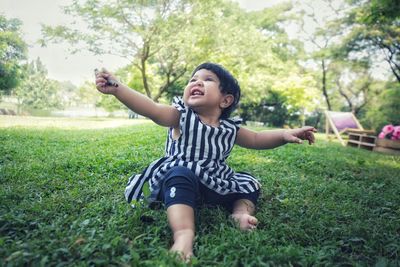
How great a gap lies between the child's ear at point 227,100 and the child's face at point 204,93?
0.09 feet

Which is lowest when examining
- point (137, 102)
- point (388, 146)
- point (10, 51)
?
point (388, 146)

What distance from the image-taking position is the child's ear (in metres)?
2.19

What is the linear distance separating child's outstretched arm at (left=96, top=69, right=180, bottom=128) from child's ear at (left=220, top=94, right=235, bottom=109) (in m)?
0.38

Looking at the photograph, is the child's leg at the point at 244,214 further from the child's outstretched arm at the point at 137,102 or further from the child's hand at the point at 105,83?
the child's hand at the point at 105,83

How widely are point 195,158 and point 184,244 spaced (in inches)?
27.2

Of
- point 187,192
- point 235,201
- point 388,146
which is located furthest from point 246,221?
point 388,146

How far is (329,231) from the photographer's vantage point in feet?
5.94

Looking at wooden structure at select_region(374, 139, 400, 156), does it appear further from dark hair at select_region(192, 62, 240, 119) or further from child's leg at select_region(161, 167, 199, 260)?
child's leg at select_region(161, 167, 199, 260)

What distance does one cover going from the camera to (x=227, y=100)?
2.22 metres

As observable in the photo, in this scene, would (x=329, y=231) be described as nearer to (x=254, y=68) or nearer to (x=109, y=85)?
(x=109, y=85)

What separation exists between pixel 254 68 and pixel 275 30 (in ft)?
31.7

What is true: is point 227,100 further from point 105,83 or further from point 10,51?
point 10,51

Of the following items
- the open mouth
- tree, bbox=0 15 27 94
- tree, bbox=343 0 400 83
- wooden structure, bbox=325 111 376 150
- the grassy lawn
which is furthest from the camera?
tree, bbox=343 0 400 83

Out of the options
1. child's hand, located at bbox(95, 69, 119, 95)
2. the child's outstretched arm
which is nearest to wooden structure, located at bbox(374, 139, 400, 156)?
the child's outstretched arm
